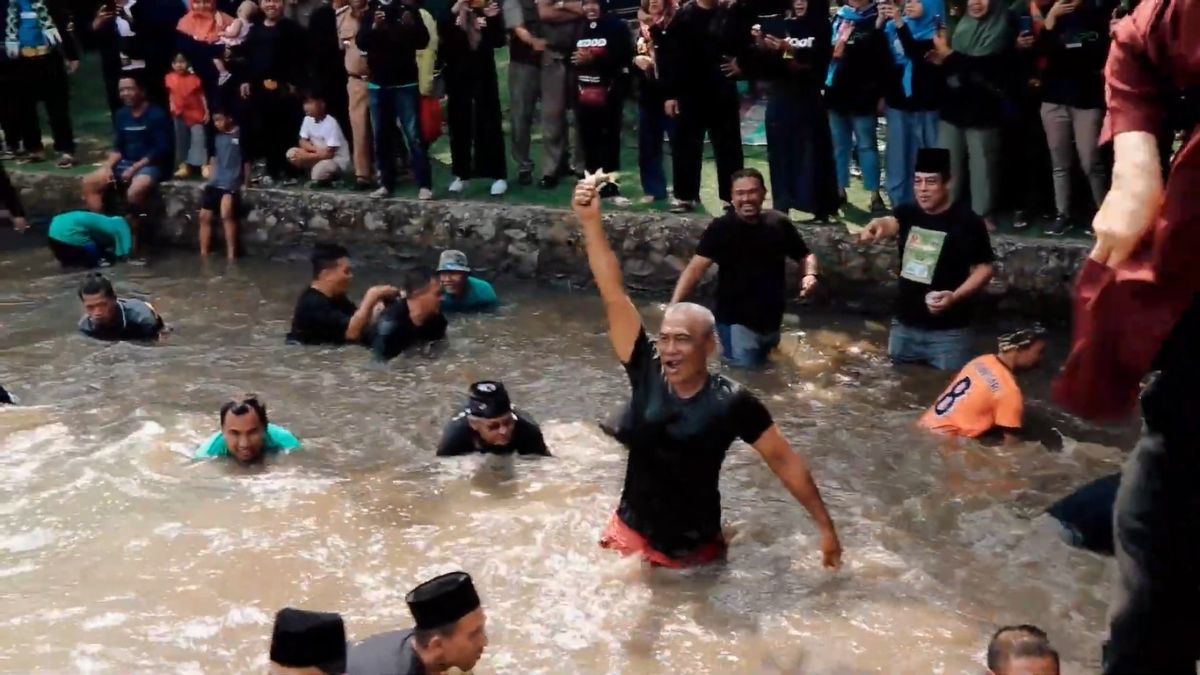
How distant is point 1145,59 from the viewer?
268 cm

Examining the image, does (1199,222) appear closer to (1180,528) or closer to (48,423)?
(1180,528)

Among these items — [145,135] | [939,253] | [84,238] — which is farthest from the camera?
[145,135]

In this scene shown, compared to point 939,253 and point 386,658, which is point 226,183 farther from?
point 386,658

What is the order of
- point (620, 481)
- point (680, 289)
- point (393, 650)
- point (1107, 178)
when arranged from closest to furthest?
1. point (393, 650)
2. point (620, 481)
3. point (680, 289)
4. point (1107, 178)

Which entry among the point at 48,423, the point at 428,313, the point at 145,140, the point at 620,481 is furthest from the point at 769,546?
the point at 145,140

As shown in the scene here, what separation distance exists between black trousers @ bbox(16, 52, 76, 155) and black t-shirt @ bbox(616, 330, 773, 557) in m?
10.8

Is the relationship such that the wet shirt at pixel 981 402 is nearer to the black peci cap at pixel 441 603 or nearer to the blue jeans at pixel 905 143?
the blue jeans at pixel 905 143

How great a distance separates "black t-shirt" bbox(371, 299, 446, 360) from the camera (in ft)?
33.2

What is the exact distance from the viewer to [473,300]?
11.3m

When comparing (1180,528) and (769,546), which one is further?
(769,546)

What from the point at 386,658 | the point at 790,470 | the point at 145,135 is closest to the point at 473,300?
the point at 145,135

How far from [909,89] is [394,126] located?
458 cm

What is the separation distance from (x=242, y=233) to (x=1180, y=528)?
12269 mm

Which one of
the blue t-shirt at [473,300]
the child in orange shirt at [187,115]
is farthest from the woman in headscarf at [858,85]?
the child in orange shirt at [187,115]
